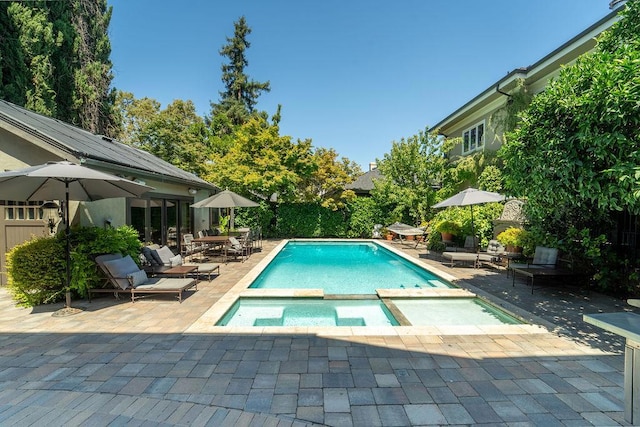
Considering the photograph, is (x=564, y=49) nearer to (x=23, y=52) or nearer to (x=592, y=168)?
(x=592, y=168)

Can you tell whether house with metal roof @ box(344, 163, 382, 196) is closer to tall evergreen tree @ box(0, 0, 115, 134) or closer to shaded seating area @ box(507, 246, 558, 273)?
shaded seating area @ box(507, 246, 558, 273)

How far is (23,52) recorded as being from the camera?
58.9 feet

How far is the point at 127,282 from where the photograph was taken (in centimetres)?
673

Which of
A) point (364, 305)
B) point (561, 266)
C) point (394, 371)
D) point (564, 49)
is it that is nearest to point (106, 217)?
point (364, 305)

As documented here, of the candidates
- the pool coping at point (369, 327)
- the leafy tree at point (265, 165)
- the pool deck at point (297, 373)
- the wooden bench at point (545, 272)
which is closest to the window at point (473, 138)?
the leafy tree at point (265, 165)

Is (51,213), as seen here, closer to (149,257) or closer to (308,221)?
(149,257)

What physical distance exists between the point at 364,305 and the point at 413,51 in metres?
14.1

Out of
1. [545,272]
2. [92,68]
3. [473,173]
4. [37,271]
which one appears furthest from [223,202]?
[92,68]

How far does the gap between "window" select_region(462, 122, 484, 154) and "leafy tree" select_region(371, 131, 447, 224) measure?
1422 mm

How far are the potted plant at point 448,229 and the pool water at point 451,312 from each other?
7.40 metres

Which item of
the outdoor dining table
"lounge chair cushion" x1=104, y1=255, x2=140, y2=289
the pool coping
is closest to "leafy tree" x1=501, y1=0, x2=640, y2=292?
the pool coping

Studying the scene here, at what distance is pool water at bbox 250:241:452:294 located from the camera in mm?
9586

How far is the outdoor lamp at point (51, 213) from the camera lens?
7.69 metres

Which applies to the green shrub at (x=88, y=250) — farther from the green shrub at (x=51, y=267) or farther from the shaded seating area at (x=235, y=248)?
the shaded seating area at (x=235, y=248)
